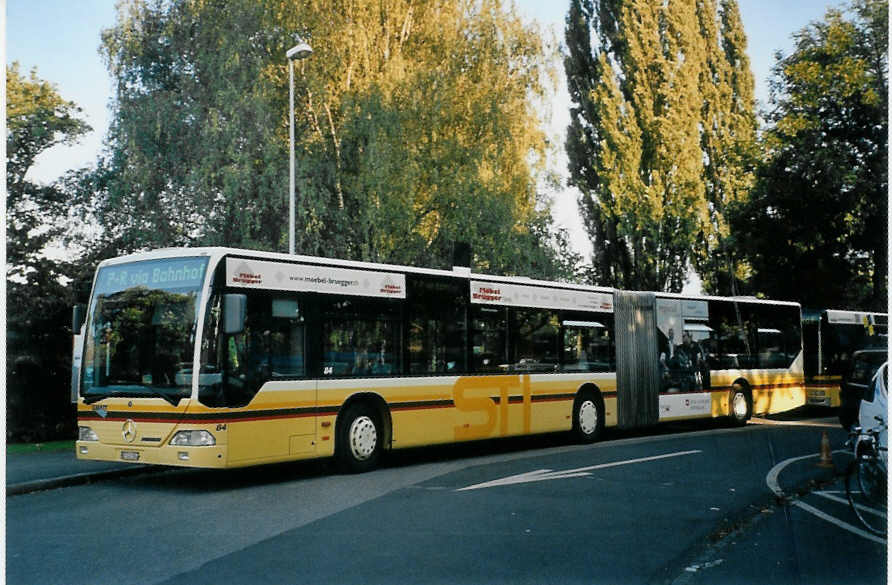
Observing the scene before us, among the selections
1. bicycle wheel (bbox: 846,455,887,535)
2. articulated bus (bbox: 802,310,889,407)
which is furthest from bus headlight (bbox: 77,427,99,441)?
articulated bus (bbox: 802,310,889,407)

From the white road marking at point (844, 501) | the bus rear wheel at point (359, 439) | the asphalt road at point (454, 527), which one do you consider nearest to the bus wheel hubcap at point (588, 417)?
the asphalt road at point (454, 527)

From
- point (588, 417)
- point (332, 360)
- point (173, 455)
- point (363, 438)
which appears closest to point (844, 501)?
point (363, 438)

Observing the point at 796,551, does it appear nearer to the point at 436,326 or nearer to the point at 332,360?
the point at 332,360

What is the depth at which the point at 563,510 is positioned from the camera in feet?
33.0

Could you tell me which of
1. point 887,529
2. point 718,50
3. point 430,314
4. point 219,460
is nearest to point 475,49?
point 718,50

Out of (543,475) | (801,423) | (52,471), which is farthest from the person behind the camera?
(801,423)

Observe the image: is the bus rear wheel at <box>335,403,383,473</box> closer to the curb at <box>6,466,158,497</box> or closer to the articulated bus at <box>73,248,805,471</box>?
the articulated bus at <box>73,248,805,471</box>

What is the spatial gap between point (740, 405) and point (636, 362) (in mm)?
3935

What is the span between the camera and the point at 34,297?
18547mm

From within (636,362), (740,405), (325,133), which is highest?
(325,133)

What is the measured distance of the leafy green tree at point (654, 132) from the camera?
2653 cm

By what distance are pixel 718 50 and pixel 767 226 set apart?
7233 mm

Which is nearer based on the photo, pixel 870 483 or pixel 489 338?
pixel 870 483

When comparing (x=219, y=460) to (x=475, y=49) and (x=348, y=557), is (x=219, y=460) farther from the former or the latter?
(x=475, y=49)
